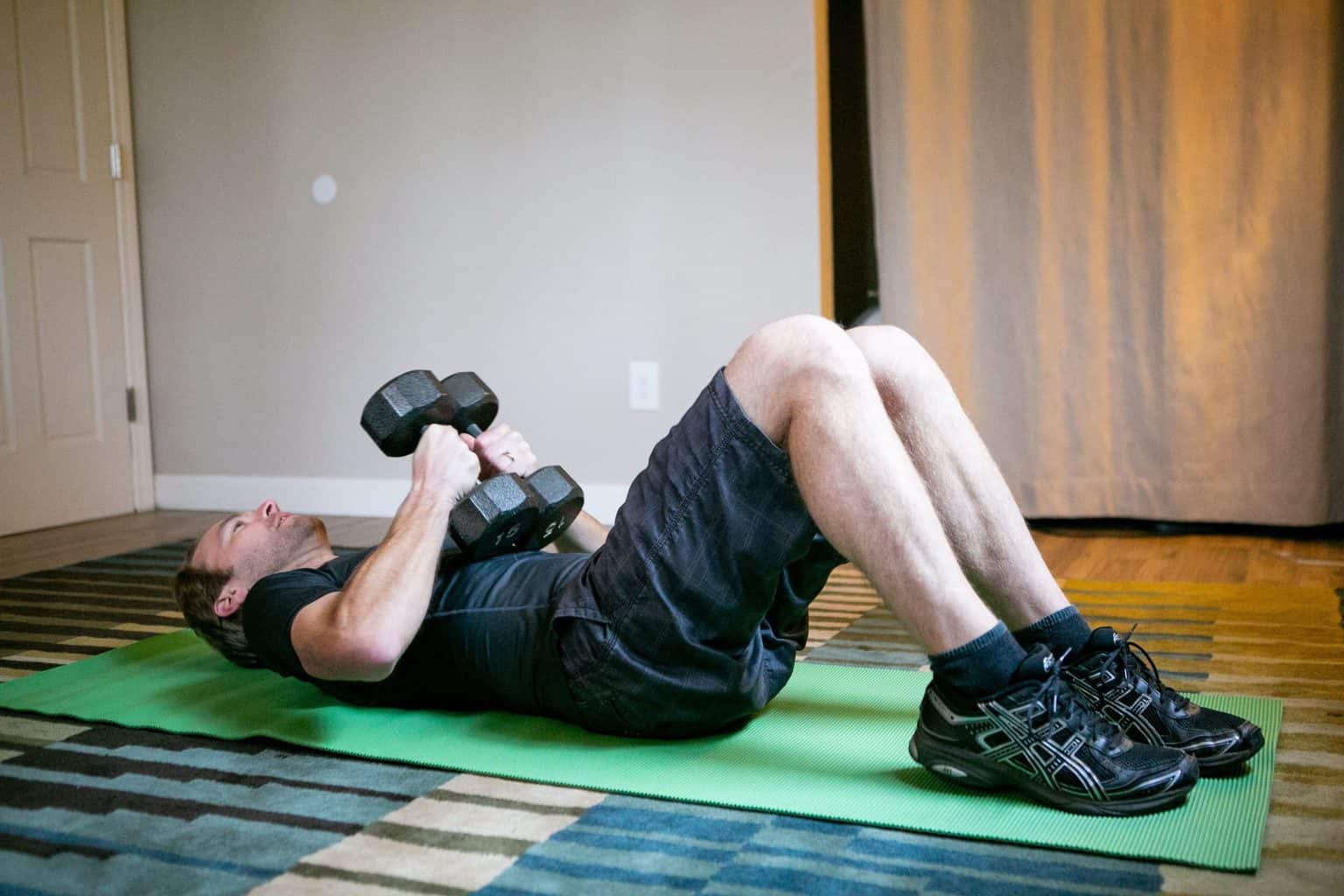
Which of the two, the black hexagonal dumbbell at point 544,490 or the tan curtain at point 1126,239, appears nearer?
the black hexagonal dumbbell at point 544,490

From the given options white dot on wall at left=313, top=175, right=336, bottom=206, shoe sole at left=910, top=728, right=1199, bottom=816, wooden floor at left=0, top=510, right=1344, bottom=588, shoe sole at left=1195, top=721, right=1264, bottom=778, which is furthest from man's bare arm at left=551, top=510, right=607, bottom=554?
white dot on wall at left=313, top=175, right=336, bottom=206

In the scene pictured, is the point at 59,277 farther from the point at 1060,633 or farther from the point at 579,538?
the point at 1060,633

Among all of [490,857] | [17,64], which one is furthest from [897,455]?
[17,64]

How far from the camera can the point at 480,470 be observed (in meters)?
1.75

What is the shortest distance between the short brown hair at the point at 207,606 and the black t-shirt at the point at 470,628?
87 mm

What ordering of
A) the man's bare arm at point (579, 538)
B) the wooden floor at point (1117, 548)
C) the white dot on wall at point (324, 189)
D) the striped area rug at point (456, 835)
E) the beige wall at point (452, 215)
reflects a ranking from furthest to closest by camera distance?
the white dot on wall at point (324, 189)
the beige wall at point (452, 215)
the wooden floor at point (1117, 548)
the man's bare arm at point (579, 538)
the striped area rug at point (456, 835)

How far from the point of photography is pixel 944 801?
1.40 meters

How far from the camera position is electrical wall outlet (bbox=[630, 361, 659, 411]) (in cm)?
358

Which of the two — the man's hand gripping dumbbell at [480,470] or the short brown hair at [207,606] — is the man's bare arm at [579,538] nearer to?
the man's hand gripping dumbbell at [480,470]

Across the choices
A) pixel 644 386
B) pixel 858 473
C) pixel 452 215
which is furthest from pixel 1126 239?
pixel 858 473

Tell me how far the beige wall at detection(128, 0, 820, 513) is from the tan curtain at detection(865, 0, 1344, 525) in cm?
34

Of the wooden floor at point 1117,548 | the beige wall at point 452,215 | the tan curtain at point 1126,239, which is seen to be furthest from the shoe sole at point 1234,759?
the beige wall at point 452,215

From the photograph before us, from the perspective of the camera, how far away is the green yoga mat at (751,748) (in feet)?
4.32

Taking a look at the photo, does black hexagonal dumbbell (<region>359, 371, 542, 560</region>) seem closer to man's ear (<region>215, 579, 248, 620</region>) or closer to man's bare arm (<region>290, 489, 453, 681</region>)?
man's bare arm (<region>290, 489, 453, 681</region>)
